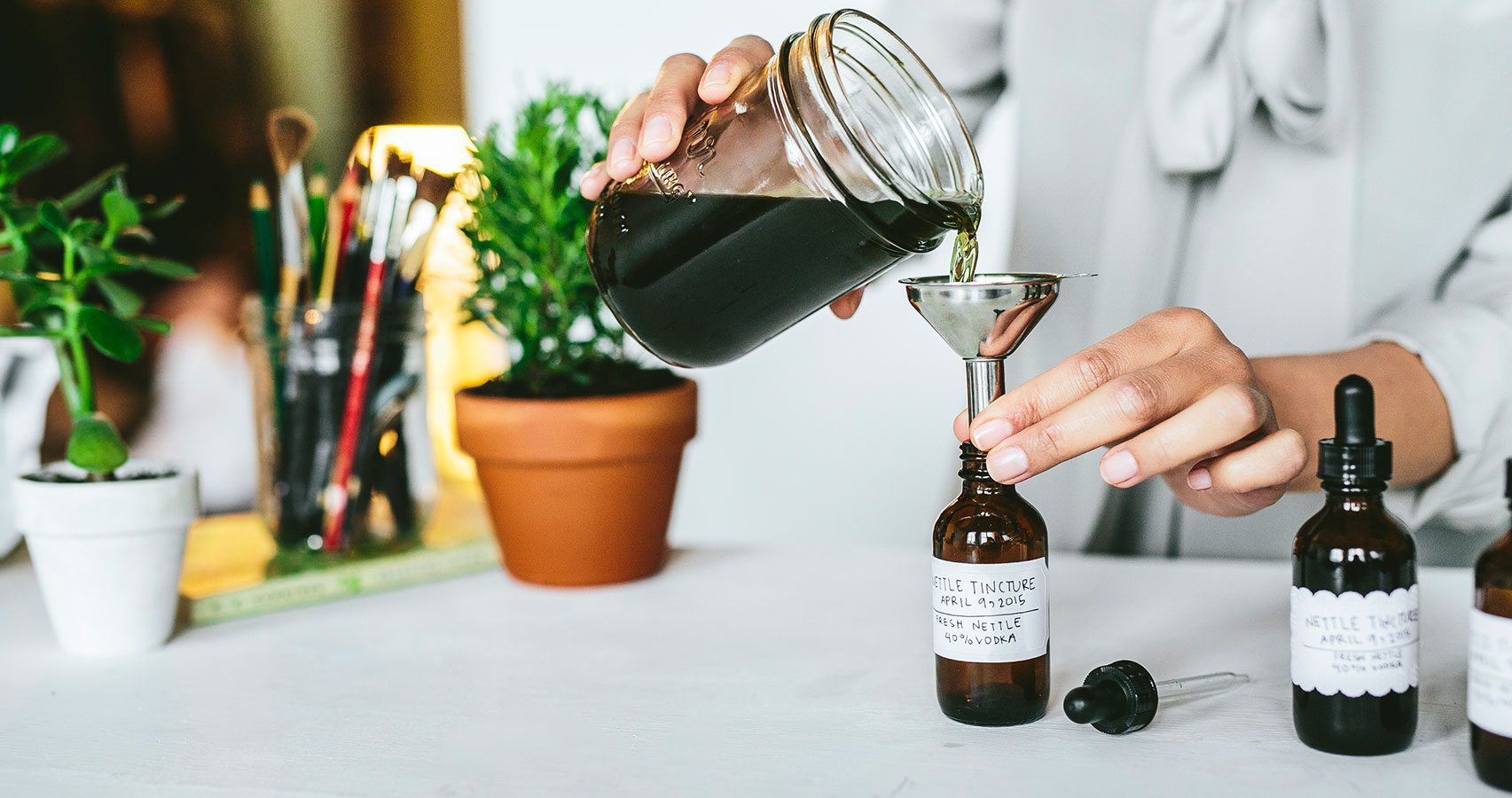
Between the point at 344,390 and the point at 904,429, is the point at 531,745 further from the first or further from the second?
the point at 904,429

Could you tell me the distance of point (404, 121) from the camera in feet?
5.28

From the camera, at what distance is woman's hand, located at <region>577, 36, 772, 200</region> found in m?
0.75

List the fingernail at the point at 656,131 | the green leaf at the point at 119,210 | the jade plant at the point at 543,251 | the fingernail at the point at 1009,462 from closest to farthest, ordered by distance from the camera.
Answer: the fingernail at the point at 1009,462 → the fingernail at the point at 656,131 → the green leaf at the point at 119,210 → the jade plant at the point at 543,251

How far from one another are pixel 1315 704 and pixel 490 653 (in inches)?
20.9

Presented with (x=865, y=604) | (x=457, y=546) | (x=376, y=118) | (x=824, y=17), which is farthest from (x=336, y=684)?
(x=376, y=118)

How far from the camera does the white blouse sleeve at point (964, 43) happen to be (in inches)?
53.4

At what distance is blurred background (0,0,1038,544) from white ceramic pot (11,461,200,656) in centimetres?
51

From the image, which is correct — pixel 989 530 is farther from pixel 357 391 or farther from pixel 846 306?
pixel 357 391

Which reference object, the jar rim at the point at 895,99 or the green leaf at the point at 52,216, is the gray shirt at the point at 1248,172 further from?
the green leaf at the point at 52,216

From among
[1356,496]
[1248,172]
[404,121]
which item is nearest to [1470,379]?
Answer: [1248,172]

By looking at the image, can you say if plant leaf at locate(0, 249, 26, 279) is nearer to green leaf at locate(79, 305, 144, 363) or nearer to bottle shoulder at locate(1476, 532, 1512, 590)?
green leaf at locate(79, 305, 144, 363)

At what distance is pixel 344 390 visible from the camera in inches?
44.1

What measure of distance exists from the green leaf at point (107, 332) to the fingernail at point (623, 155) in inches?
14.4

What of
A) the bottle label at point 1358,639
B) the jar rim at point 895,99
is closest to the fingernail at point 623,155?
the jar rim at point 895,99
